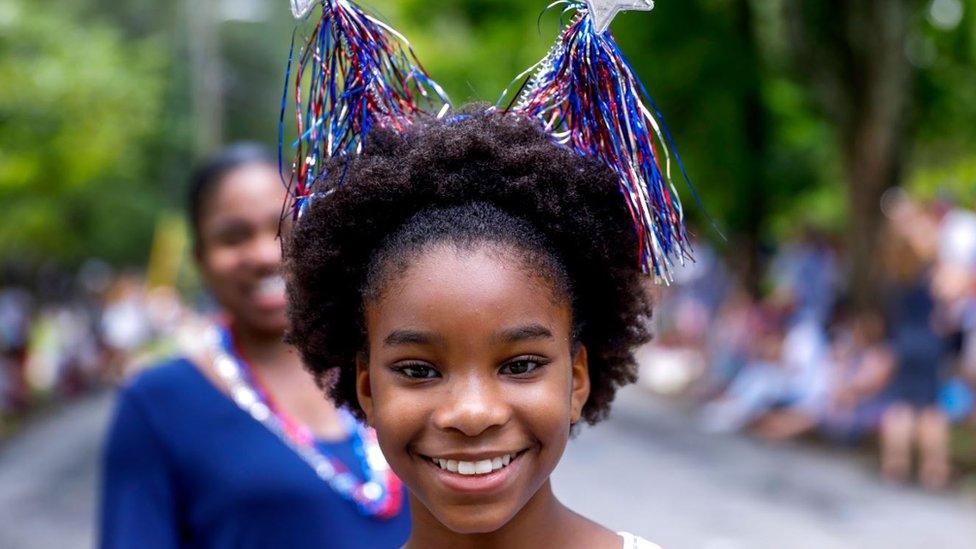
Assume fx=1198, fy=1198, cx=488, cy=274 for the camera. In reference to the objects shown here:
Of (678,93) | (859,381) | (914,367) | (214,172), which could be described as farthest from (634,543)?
(678,93)

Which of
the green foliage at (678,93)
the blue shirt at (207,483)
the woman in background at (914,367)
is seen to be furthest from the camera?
the green foliage at (678,93)

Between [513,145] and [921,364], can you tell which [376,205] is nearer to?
[513,145]

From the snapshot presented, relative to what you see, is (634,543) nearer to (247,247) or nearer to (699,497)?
(247,247)

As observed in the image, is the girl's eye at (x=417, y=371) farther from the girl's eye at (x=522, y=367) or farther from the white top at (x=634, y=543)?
the white top at (x=634, y=543)

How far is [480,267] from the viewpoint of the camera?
1828mm

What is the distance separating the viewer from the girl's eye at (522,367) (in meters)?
1.82

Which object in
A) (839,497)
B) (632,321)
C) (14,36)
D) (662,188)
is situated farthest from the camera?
(14,36)

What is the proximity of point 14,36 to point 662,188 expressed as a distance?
12403mm

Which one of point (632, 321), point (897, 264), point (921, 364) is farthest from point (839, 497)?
point (632, 321)

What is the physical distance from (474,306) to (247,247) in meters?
1.47

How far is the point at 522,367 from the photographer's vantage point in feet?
6.04

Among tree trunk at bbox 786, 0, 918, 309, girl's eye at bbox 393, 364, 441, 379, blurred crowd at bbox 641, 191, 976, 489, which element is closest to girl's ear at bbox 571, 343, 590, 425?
girl's eye at bbox 393, 364, 441, 379

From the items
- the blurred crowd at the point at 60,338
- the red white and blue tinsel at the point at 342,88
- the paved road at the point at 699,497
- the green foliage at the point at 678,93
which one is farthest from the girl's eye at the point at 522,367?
the blurred crowd at the point at 60,338

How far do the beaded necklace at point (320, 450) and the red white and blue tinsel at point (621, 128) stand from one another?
1086 millimetres
